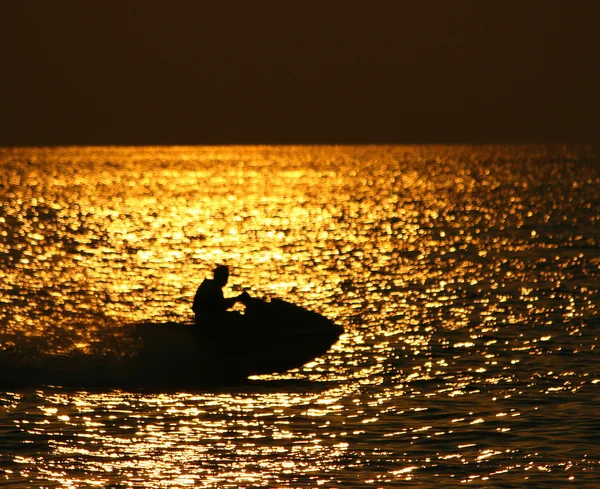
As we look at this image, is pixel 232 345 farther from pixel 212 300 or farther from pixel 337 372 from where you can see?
pixel 337 372

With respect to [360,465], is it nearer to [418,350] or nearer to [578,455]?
[578,455]

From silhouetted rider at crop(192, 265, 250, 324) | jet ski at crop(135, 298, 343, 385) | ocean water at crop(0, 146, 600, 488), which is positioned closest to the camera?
ocean water at crop(0, 146, 600, 488)

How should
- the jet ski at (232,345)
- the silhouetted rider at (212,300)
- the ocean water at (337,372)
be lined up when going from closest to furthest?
the ocean water at (337,372)
the jet ski at (232,345)
the silhouetted rider at (212,300)

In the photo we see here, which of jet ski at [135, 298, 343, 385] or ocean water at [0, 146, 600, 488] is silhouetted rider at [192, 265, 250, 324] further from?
ocean water at [0, 146, 600, 488]

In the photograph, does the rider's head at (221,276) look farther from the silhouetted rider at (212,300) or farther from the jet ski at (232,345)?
the jet ski at (232,345)

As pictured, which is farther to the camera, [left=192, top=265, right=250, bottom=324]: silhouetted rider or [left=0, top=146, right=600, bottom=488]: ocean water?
[left=192, top=265, right=250, bottom=324]: silhouetted rider

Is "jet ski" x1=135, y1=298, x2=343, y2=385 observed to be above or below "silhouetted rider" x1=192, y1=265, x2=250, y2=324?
below

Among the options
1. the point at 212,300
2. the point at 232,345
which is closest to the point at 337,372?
the point at 232,345

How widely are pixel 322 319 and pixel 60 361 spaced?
6.71 metres

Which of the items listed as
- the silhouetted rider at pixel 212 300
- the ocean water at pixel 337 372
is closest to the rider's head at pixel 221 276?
the silhouetted rider at pixel 212 300

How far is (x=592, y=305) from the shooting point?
118 feet

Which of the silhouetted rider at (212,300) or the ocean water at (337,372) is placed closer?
the ocean water at (337,372)

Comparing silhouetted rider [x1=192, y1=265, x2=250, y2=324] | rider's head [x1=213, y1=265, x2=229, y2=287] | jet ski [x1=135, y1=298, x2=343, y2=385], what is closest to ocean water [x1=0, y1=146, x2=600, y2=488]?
jet ski [x1=135, y1=298, x2=343, y2=385]

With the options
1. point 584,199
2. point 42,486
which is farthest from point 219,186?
point 42,486
